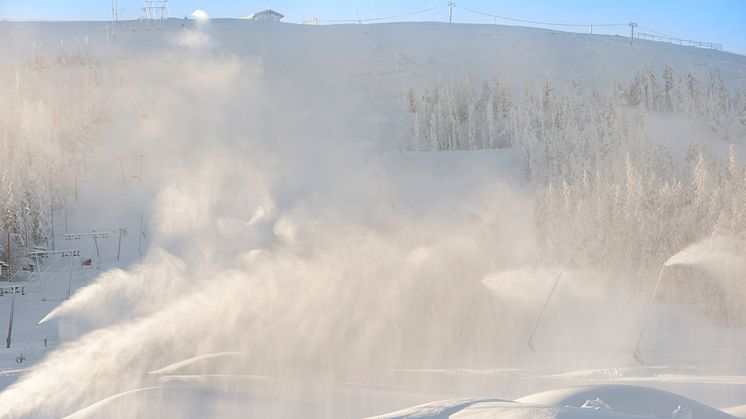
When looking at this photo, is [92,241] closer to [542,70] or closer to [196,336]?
[196,336]

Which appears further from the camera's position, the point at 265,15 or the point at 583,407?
the point at 265,15

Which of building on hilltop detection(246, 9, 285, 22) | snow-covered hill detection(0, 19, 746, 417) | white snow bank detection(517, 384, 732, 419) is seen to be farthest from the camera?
building on hilltop detection(246, 9, 285, 22)

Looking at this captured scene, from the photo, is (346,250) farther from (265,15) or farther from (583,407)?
(265,15)

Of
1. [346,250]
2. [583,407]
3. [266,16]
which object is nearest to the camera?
[583,407]

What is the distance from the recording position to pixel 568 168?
4850 cm

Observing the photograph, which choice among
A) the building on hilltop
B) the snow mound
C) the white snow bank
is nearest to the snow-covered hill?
the snow mound

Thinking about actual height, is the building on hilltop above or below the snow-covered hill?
above

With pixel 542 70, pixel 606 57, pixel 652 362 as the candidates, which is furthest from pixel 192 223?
pixel 606 57

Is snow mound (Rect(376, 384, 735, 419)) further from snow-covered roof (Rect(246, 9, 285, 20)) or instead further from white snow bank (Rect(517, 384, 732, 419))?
snow-covered roof (Rect(246, 9, 285, 20))

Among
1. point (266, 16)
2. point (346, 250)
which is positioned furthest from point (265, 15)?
point (346, 250)

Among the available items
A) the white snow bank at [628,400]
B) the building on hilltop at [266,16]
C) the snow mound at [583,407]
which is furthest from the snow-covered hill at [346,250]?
A: the building on hilltop at [266,16]

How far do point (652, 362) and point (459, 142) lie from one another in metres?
35.6

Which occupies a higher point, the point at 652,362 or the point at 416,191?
the point at 416,191

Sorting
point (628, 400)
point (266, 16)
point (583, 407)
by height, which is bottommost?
point (628, 400)
